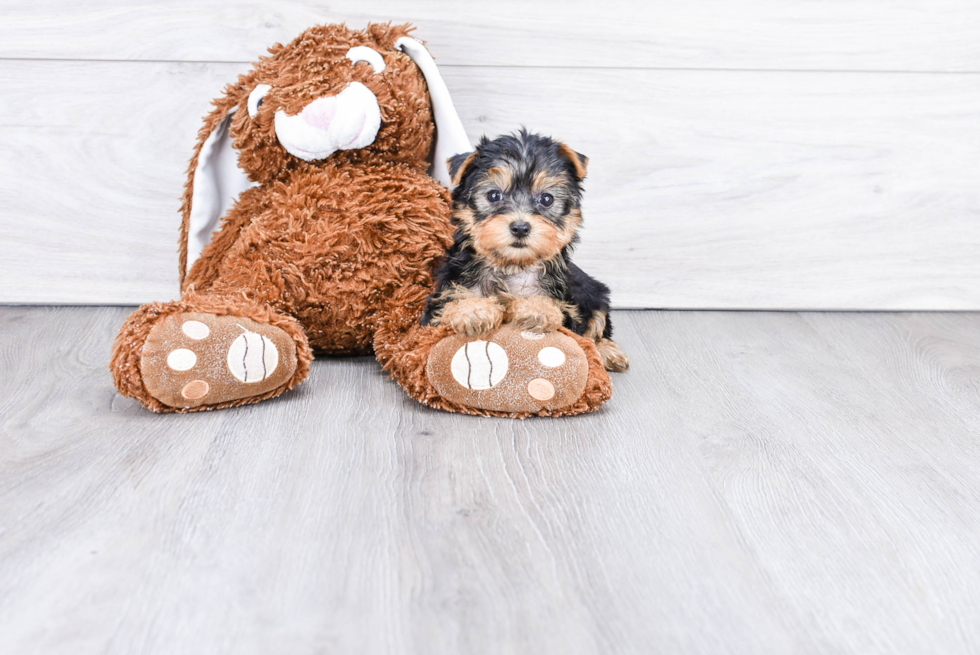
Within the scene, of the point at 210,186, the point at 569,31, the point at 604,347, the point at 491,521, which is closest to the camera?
the point at 491,521

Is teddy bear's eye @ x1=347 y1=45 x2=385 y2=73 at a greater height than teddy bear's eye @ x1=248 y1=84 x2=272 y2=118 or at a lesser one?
greater

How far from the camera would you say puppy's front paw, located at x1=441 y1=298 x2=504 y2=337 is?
1.55 metres

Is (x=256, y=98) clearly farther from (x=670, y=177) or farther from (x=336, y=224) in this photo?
(x=670, y=177)

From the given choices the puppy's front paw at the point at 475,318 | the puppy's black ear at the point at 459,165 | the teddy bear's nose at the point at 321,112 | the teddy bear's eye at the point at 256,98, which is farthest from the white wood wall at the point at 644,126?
the puppy's front paw at the point at 475,318

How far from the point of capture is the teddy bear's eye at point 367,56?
185 centimetres

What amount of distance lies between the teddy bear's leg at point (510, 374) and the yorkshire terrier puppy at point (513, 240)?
1.2 inches

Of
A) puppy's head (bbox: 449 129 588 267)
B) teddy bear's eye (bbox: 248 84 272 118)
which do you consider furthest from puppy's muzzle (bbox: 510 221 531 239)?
teddy bear's eye (bbox: 248 84 272 118)

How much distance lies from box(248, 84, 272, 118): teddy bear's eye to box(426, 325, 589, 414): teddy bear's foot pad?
2.31 feet

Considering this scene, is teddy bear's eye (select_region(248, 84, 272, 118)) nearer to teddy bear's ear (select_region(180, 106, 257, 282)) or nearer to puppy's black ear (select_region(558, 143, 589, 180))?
teddy bear's ear (select_region(180, 106, 257, 282))

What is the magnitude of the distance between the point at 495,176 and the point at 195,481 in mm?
739

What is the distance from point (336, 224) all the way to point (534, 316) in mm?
521

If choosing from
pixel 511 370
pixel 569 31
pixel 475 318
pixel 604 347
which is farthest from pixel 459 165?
pixel 569 31

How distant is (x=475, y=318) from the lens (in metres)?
1.55

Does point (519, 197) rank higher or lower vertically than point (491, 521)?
higher
